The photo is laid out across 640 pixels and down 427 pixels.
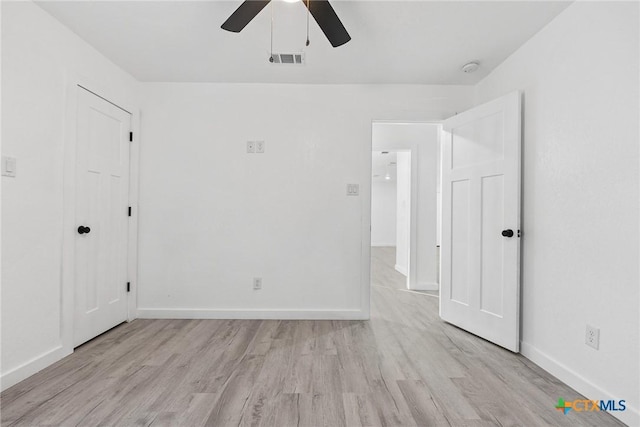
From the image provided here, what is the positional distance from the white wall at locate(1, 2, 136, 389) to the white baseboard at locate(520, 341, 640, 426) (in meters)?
3.40

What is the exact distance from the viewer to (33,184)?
6.77ft

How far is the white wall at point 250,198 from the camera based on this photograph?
323cm

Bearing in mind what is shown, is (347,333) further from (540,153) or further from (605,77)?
(605,77)

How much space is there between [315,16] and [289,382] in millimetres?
2176

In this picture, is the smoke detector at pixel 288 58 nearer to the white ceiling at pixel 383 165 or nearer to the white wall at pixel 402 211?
the white wall at pixel 402 211

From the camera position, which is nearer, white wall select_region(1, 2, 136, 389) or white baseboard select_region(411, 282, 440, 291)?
white wall select_region(1, 2, 136, 389)

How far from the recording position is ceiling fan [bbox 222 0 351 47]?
1.69 metres

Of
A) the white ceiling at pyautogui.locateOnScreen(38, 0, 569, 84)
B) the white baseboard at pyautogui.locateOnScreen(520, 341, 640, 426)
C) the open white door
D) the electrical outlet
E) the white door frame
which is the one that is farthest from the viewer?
the open white door

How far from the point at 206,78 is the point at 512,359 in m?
3.59

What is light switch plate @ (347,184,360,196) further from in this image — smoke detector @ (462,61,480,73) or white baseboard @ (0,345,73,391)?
white baseboard @ (0,345,73,391)

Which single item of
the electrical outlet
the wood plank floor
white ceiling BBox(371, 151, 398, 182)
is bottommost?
the wood plank floor

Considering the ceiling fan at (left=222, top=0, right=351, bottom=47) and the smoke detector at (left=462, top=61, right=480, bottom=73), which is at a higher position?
the smoke detector at (left=462, top=61, right=480, bottom=73)

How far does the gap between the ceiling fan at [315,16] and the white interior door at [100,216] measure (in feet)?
5.01

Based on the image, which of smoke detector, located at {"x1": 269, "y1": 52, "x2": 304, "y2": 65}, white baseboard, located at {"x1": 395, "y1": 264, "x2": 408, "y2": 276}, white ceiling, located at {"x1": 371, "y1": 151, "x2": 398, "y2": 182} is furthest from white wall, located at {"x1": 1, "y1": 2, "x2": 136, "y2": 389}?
white ceiling, located at {"x1": 371, "y1": 151, "x2": 398, "y2": 182}
